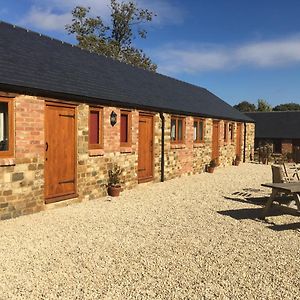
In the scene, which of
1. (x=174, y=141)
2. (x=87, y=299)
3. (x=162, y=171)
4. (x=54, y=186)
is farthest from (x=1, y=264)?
(x=174, y=141)

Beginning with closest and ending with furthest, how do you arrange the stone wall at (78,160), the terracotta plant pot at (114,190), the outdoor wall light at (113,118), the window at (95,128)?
the stone wall at (78,160) < the window at (95,128) < the terracotta plant pot at (114,190) < the outdoor wall light at (113,118)

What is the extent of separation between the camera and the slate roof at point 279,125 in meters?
30.7

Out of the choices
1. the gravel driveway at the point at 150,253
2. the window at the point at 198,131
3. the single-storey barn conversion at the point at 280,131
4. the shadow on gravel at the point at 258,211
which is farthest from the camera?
the single-storey barn conversion at the point at 280,131

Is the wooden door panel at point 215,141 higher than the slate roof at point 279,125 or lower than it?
lower

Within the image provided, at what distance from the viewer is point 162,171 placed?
1427cm

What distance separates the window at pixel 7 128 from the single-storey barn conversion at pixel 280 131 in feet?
81.9

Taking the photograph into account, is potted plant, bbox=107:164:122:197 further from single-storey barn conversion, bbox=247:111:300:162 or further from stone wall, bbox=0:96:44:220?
single-storey barn conversion, bbox=247:111:300:162

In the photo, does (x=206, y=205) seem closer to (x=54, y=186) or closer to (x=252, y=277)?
(x=54, y=186)

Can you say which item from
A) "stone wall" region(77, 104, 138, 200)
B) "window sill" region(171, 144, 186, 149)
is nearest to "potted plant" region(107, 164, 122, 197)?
"stone wall" region(77, 104, 138, 200)

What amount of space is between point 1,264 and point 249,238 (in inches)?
162

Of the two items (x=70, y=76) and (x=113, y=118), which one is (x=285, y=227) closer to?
(x=113, y=118)

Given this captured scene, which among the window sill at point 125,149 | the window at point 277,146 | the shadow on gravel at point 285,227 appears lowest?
the shadow on gravel at point 285,227

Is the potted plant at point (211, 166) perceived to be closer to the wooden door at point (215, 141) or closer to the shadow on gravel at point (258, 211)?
the wooden door at point (215, 141)

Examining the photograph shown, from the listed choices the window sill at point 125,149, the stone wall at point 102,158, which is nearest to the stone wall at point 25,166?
the stone wall at point 102,158
